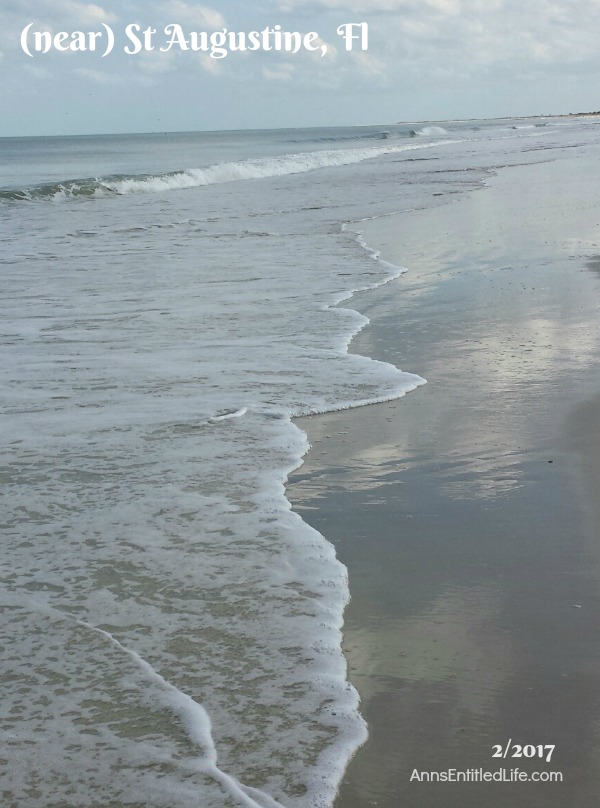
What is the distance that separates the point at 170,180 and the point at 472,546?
3166cm

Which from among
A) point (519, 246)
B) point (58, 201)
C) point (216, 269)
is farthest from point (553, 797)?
point (58, 201)

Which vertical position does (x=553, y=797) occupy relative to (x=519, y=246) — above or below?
below

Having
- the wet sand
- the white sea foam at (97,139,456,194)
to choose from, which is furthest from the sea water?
the white sea foam at (97,139,456,194)

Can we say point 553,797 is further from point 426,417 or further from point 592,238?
Answer: point 592,238

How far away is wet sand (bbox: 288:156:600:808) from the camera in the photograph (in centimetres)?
255

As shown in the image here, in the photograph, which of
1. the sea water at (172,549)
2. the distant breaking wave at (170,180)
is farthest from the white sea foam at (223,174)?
the sea water at (172,549)

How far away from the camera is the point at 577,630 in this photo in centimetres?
308

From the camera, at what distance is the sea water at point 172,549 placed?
259 centimetres

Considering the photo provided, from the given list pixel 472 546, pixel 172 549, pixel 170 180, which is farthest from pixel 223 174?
pixel 472 546

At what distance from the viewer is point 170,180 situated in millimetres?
33875

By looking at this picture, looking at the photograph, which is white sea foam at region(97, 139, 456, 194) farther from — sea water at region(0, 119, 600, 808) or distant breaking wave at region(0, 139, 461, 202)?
sea water at region(0, 119, 600, 808)

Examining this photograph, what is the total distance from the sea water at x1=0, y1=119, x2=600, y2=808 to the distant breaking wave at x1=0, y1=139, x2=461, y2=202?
19132 mm

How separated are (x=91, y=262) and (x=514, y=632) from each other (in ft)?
34.5

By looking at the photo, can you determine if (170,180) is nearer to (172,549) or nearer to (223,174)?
(223,174)
